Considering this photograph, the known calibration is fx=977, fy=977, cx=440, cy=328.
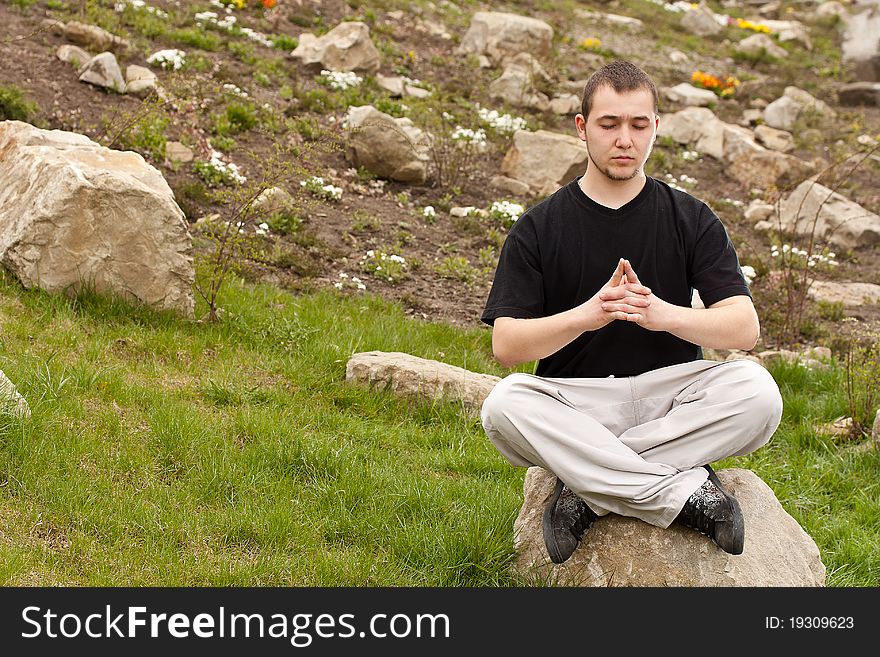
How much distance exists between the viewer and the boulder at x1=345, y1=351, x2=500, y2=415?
579 cm

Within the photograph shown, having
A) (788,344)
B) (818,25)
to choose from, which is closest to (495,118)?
(788,344)

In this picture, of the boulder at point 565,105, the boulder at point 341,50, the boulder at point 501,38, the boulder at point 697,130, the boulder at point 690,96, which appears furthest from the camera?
the boulder at point 690,96

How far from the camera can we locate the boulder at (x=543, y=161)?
10883mm

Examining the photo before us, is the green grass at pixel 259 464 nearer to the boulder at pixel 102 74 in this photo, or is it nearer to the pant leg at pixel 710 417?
the pant leg at pixel 710 417

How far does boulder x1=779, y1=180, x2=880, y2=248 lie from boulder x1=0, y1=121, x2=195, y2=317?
7.21 meters

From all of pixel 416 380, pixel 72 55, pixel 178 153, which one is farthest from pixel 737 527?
pixel 72 55

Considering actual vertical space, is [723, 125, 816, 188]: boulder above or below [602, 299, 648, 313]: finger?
below

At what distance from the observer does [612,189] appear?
4016 millimetres

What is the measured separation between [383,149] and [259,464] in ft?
18.8

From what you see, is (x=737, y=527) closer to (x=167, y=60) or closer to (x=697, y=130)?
(x=167, y=60)

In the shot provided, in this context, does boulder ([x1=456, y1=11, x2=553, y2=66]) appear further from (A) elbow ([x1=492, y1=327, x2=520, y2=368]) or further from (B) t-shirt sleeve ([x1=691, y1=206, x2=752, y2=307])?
(A) elbow ([x1=492, y1=327, x2=520, y2=368])

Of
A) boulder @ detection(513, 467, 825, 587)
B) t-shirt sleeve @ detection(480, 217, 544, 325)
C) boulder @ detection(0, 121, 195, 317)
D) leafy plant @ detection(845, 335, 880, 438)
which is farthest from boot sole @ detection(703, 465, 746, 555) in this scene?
boulder @ detection(0, 121, 195, 317)

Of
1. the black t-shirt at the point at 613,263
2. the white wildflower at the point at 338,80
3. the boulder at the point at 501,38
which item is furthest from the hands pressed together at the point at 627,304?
the boulder at the point at 501,38

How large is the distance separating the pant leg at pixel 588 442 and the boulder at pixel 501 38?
11.9m
